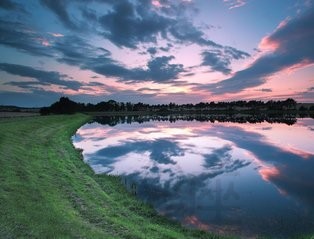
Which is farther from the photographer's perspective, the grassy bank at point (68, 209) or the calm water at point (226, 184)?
the calm water at point (226, 184)

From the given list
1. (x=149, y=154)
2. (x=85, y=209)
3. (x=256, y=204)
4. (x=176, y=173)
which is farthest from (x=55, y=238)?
(x=149, y=154)

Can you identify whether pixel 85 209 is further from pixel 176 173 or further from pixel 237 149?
pixel 237 149

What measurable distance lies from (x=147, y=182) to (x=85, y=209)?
30.5 feet

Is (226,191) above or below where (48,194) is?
below

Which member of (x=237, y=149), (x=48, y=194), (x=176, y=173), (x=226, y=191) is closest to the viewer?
(x=48, y=194)

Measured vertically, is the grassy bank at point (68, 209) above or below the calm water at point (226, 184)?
above

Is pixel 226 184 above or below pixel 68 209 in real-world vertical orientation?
below

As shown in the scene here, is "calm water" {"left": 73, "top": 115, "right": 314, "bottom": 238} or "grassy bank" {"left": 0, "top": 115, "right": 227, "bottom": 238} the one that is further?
"calm water" {"left": 73, "top": 115, "right": 314, "bottom": 238}

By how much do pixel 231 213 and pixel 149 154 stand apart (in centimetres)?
2196

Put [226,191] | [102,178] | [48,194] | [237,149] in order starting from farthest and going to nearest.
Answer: [237,149] → [102,178] → [226,191] → [48,194]

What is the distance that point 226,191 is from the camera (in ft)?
66.3

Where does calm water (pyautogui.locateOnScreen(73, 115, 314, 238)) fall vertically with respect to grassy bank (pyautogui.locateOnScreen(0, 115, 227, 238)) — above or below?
below

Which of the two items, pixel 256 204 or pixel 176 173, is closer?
pixel 256 204

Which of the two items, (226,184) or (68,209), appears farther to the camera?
(226,184)
